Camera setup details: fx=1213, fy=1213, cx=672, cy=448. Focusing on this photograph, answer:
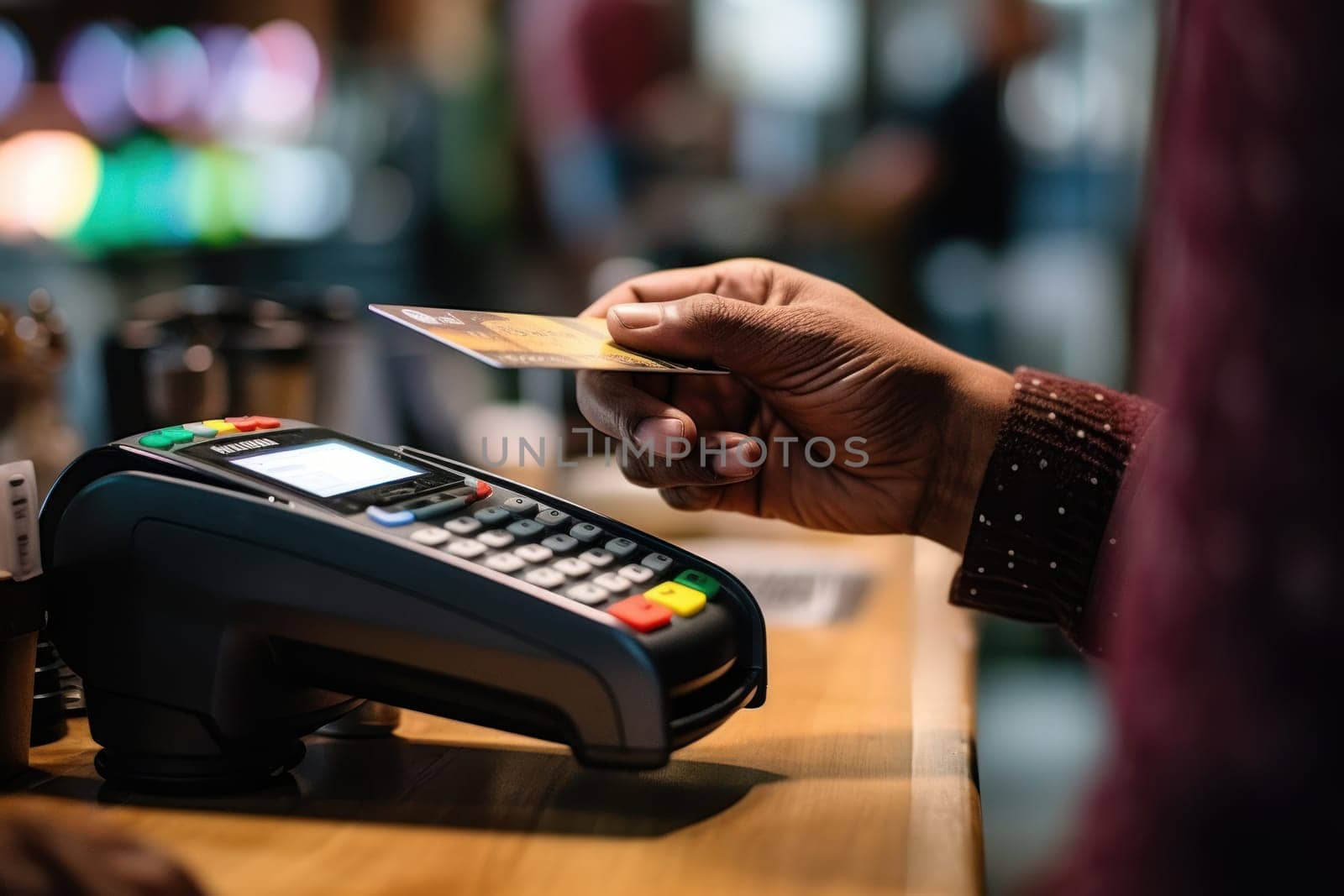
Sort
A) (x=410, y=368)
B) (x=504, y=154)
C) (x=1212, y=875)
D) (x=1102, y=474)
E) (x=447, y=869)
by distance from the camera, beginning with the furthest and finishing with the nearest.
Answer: (x=504, y=154) < (x=410, y=368) < (x=1102, y=474) < (x=447, y=869) < (x=1212, y=875)

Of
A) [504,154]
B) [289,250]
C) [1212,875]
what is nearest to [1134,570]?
[1212,875]

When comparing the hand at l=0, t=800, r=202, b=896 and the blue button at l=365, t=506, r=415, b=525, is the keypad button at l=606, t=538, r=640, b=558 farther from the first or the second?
the hand at l=0, t=800, r=202, b=896

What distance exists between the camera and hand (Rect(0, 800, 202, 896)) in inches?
12.3

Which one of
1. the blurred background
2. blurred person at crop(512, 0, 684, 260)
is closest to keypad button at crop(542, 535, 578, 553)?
the blurred background

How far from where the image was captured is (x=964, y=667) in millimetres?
799

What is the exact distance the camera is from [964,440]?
807mm

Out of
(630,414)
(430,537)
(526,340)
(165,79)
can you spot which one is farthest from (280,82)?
(430,537)

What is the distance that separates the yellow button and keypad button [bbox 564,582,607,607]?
24 millimetres

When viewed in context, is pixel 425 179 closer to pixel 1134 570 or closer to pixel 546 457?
pixel 546 457

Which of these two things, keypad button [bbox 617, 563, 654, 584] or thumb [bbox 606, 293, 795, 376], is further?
thumb [bbox 606, 293, 795, 376]

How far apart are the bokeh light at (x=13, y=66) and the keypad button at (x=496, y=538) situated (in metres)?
3.33

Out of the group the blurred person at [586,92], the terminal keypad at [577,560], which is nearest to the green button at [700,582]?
the terminal keypad at [577,560]

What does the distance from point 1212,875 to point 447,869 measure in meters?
0.29

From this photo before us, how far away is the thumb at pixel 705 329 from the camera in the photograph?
2.35ft
